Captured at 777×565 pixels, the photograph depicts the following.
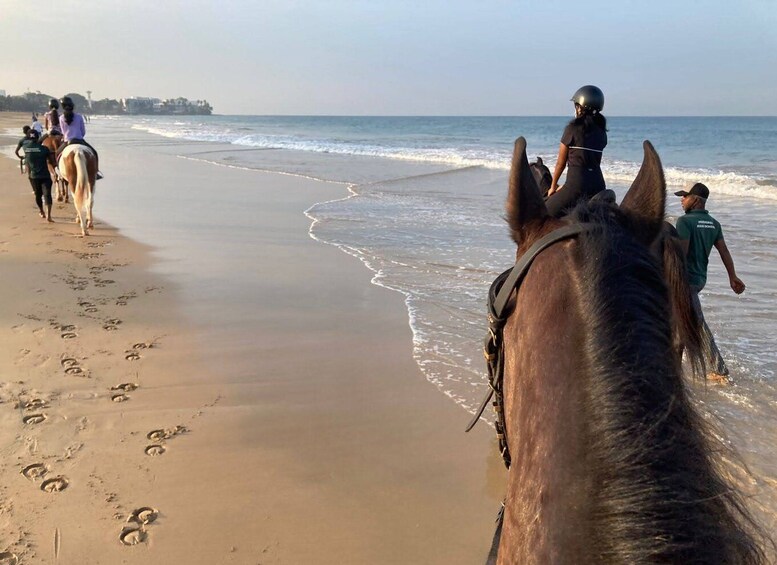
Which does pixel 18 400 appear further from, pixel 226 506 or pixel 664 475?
pixel 664 475

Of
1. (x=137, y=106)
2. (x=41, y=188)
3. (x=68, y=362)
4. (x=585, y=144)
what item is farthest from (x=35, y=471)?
(x=137, y=106)

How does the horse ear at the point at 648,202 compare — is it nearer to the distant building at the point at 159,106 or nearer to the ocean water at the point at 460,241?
the ocean water at the point at 460,241

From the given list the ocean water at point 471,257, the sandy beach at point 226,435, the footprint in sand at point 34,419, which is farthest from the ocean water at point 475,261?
the footprint in sand at point 34,419

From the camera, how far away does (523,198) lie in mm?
1562

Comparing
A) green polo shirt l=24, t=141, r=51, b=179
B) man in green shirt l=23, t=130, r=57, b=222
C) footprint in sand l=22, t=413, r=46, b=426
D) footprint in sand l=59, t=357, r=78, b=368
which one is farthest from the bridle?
green polo shirt l=24, t=141, r=51, b=179

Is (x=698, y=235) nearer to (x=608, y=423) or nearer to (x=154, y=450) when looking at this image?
(x=154, y=450)

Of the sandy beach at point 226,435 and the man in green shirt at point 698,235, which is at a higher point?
the man in green shirt at point 698,235

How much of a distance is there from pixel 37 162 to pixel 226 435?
10.6 metres

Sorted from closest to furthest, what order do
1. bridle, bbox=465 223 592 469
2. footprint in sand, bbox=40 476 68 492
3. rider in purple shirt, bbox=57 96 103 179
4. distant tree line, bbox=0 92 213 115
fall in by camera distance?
bridle, bbox=465 223 592 469, footprint in sand, bbox=40 476 68 492, rider in purple shirt, bbox=57 96 103 179, distant tree line, bbox=0 92 213 115

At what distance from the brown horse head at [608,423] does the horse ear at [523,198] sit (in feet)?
0.61

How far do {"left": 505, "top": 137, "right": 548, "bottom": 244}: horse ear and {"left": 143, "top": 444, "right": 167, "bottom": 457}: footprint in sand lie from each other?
339cm

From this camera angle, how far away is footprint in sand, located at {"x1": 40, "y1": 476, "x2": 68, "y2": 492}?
11.6 feet

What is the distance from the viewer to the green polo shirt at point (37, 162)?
39.1 feet

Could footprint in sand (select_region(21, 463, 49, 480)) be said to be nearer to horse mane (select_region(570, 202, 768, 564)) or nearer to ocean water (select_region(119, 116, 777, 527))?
ocean water (select_region(119, 116, 777, 527))
